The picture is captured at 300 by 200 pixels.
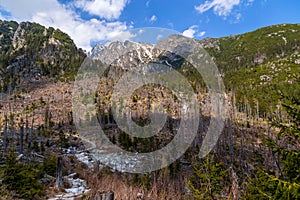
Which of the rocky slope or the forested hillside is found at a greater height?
the rocky slope

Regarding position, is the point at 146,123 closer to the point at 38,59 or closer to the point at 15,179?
the point at 15,179

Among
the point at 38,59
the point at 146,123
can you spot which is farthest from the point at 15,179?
the point at 38,59

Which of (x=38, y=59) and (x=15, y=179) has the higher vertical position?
(x=38, y=59)

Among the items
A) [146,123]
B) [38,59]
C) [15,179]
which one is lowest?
[15,179]

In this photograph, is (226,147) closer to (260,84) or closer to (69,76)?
(69,76)

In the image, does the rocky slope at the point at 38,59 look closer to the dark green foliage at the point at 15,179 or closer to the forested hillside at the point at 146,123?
the forested hillside at the point at 146,123

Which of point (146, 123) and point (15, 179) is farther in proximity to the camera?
point (146, 123)

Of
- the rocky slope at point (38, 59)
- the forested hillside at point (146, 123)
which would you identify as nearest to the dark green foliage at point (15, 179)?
the forested hillside at point (146, 123)

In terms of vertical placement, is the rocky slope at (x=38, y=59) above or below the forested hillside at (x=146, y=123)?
above

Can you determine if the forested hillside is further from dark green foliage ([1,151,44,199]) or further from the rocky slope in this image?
the rocky slope

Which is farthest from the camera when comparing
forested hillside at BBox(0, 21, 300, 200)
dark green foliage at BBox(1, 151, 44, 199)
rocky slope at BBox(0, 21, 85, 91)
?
rocky slope at BBox(0, 21, 85, 91)

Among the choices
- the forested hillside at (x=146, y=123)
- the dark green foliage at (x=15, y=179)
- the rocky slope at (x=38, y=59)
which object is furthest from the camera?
the rocky slope at (x=38, y=59)

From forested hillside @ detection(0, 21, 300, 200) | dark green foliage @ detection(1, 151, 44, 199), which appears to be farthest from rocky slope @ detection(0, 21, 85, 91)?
dark green foliage @ detection(1, 151, 44, 199)

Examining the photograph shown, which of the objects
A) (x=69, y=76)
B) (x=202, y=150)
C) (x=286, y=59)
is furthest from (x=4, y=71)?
(x=286, y=59)
